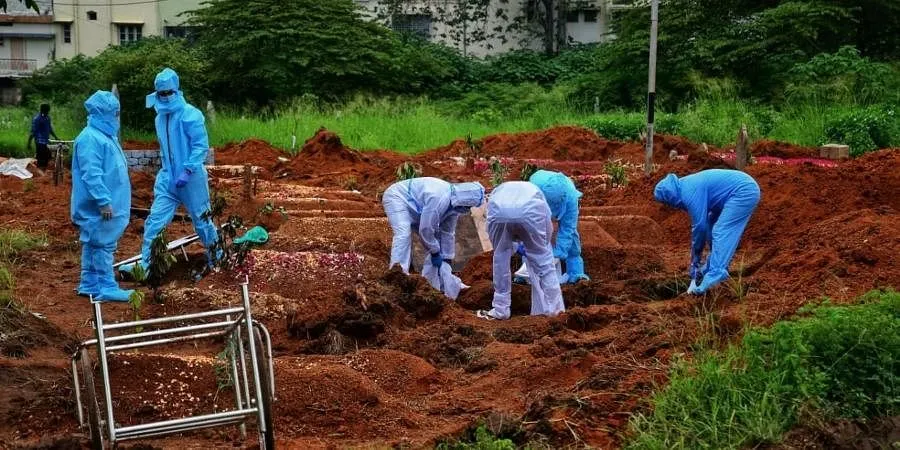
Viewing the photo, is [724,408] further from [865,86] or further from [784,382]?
[865,86]

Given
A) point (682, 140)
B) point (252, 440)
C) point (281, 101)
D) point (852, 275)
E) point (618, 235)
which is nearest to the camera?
point (252, 440)

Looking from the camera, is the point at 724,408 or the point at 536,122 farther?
the point at 536,122

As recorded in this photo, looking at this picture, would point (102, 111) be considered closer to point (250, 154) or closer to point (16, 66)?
point (250, 154)

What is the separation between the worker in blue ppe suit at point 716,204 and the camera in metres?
10.2

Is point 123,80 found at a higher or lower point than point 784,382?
higher

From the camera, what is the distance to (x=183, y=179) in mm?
11258

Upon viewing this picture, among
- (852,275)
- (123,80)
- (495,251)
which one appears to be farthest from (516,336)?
(123,80)

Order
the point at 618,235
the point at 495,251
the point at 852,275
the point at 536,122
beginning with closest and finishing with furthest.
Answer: the point at 852,275 < the point at 495,251 < the point at 618,235 < the point at 536,122

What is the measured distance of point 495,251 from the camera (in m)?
10.1

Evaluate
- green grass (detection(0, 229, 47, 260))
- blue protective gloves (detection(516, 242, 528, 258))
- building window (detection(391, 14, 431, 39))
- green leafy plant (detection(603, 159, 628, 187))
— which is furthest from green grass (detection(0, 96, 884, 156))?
blue protective gloves (detection(516, 242, 528, 258))

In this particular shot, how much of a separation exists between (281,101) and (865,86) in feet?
51.8

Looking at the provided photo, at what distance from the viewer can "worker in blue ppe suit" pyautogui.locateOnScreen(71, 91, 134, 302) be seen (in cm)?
1041

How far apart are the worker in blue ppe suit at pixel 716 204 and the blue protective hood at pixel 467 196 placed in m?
1.68

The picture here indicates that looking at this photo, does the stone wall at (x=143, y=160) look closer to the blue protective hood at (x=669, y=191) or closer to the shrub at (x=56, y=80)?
the blue protective hood at (x=669, y=191)
